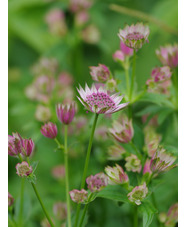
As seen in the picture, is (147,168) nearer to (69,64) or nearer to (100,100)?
(100,100)

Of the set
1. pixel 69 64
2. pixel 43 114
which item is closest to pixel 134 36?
pixel 43 114

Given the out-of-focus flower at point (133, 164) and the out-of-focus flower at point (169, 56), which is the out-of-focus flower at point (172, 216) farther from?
the out-of-focus flower at point (169, 56)

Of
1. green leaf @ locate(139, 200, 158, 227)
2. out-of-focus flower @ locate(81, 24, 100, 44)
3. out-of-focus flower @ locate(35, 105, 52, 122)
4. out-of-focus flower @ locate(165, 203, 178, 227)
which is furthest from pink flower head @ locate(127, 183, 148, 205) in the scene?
out-of-focus flower @ locate(81, 24, 100, 44)

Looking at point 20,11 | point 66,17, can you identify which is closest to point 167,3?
point 66,17

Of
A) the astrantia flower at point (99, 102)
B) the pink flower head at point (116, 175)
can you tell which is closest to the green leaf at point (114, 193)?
the pink flower head at point (116, 175)

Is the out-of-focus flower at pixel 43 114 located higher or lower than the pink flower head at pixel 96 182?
higher

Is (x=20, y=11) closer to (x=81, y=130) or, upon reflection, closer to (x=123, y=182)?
(x=81, y=130)

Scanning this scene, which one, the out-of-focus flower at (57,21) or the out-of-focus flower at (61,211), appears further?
the out-of-focus flower at (57,21)
